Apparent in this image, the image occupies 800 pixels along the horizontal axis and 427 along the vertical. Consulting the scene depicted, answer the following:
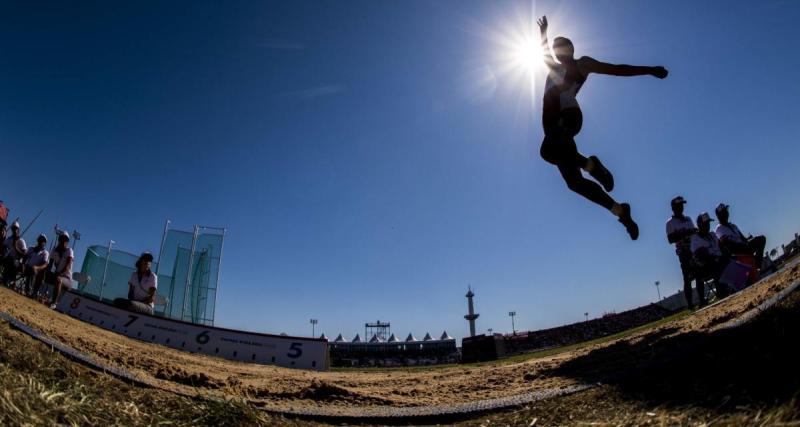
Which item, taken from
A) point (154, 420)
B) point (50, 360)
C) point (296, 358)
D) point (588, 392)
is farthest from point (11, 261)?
point (588, 392)

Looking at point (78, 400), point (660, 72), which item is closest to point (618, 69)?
point (660, 72)

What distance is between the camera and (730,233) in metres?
7.70

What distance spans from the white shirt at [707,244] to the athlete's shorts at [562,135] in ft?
16.8

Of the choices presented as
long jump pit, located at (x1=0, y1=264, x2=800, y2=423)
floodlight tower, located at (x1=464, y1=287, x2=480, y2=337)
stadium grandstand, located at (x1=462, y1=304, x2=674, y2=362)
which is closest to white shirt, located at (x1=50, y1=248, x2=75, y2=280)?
long jump pit, located at (x1=0, y1=264, x2=800, y2=423)

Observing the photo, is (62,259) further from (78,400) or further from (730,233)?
(730,233)

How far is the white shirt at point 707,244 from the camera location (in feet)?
24.0

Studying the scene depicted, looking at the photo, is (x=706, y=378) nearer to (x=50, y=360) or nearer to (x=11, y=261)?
(x=50, y=360)

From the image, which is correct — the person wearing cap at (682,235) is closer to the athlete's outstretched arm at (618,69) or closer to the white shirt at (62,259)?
the athlete's outstretched arm at (618,69)

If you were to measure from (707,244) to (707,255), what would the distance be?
237 millimetres

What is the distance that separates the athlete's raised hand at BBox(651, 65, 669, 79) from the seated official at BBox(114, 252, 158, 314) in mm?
9542

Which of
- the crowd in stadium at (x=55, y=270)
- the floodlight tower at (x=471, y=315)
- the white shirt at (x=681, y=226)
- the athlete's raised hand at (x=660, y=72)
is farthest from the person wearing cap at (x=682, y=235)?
the floodlight tower at (x=471, y=315)

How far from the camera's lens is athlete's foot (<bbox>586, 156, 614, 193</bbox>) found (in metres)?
4.26

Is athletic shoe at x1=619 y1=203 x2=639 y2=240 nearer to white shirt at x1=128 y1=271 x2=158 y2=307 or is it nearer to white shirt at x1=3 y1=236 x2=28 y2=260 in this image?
white shirt at x1=128 y1=271 x2=158 y2=307

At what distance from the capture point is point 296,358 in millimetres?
8438
